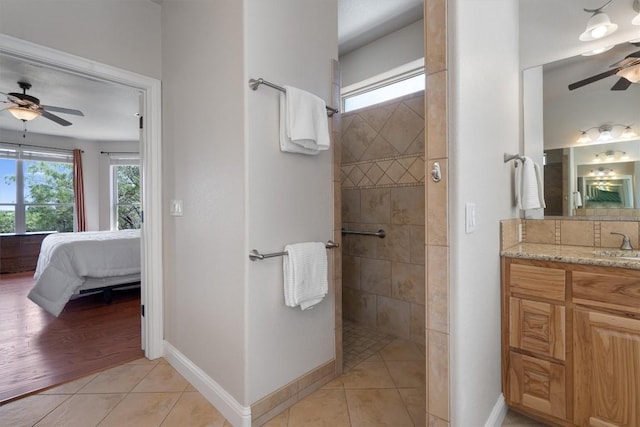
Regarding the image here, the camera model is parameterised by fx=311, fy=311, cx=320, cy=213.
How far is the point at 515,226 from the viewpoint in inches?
72.1

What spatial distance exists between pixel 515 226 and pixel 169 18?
8.72 feet

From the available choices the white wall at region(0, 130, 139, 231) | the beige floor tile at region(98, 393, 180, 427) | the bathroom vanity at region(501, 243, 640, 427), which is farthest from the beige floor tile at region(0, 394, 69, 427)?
the white wall at region(0, 130, 139, 231)

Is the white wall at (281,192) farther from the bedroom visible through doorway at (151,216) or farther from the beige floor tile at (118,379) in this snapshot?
the bedroom visible through doorway at (151,216)

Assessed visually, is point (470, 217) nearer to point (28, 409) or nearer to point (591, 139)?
point (591, 139)

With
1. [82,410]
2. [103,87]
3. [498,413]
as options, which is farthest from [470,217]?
[103,87]

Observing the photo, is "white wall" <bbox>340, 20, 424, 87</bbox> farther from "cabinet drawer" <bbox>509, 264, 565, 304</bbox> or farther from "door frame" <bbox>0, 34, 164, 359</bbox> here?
"cabinet drawer" <bbox>509, 264, 565, 304</bbox>

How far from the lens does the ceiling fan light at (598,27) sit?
5.62ft

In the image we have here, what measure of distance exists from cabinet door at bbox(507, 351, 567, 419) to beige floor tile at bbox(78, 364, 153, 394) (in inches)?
87.3

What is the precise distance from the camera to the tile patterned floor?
1631 millimetres

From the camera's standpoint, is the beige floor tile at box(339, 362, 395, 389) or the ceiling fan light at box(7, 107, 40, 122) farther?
the ceiling fan light at box(7, 107, 40, 122)

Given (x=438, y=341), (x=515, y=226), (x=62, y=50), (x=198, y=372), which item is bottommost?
(x=198, y=372)

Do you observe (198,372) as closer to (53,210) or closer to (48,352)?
(48,352)

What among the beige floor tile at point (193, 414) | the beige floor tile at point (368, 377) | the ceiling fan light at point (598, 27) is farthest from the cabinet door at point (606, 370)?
the beige floor tile at point (193, 414)

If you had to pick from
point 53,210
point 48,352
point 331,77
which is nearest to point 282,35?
point 331,77
